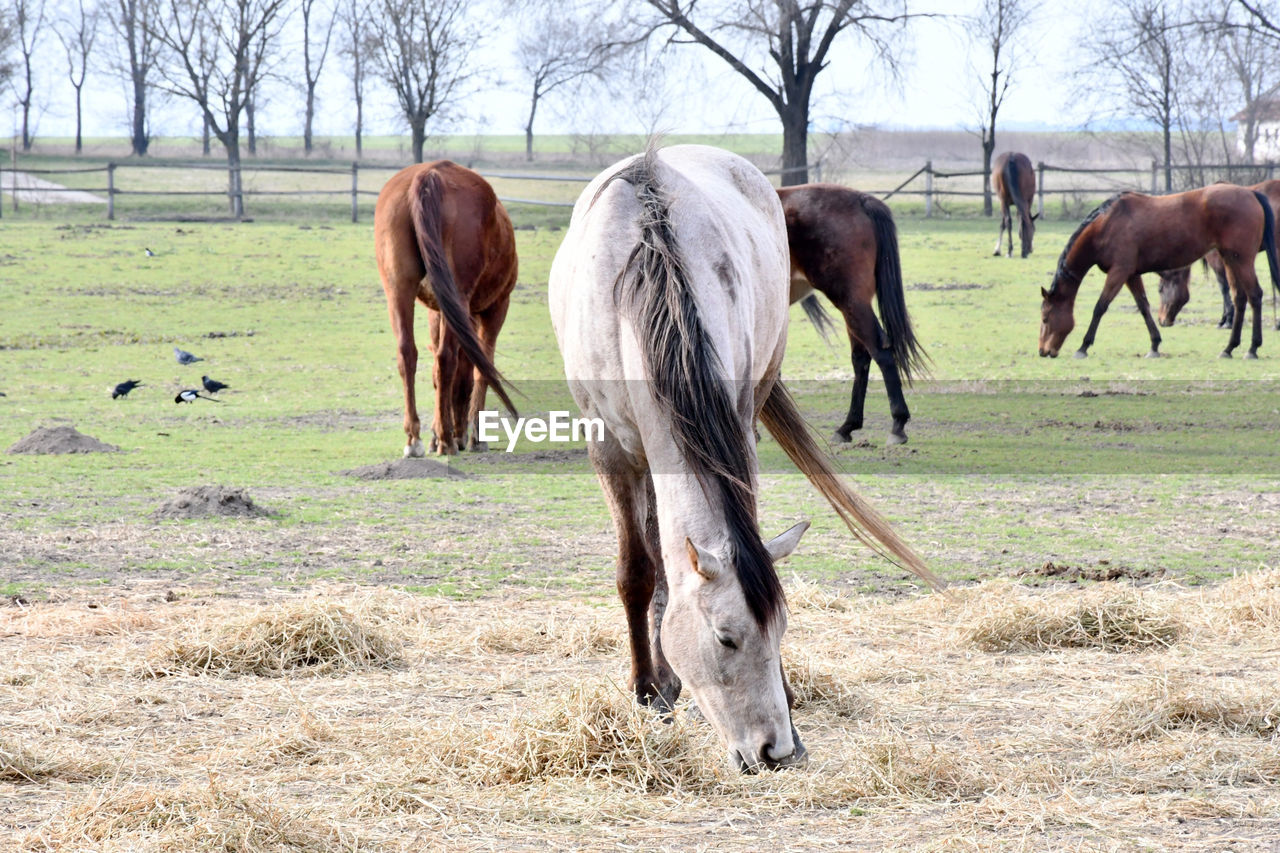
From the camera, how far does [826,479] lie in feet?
13.6

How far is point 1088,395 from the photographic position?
11008 mm

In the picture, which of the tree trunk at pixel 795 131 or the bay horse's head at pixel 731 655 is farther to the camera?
the tree trunk at pixel 795 131

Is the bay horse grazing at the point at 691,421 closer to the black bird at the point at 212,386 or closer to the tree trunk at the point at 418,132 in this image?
the black bird at the point at 212,386

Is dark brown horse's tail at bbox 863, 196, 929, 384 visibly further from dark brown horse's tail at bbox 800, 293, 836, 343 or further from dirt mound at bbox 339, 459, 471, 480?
dirt mound at bbox 339, 459, 471, 480

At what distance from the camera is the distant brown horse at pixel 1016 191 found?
22297 millimetres

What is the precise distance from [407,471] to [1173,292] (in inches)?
470

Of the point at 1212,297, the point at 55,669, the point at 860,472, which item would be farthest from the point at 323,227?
the point at 55,669

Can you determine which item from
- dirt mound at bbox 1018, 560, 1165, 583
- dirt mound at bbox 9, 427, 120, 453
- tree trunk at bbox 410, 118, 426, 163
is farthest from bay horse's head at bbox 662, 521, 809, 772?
tree trunk at bbox 410, 118, 426, 163

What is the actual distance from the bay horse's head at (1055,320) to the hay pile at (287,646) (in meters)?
10.8
